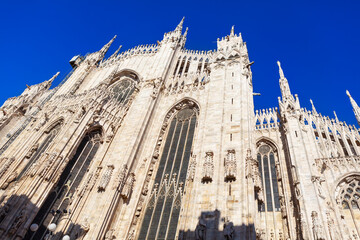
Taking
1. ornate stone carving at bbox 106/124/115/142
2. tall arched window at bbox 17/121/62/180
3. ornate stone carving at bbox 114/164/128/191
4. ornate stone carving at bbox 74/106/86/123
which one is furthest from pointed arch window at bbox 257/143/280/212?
tall arched window at bbox 17/121/62/180

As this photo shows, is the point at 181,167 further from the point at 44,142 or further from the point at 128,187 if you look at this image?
the point at 44,142

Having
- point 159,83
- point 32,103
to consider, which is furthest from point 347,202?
point 32,103

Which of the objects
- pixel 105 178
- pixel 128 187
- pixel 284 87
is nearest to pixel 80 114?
pixel 105 178

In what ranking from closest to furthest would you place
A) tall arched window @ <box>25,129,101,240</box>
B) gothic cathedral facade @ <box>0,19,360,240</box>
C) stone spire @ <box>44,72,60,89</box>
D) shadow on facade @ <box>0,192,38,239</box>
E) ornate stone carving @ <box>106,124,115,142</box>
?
1. shadow on facade @ <box>0,192,38,239</box>
2. gothic cathedral facade @ <box>0,19,360,240</box>
3. tall arched window @ <box>25,129,101,240</box>
4. ornate stone carving @ <box>106,124,115,142</box>
5. stone spire @ <box>44,72,60,89</box>

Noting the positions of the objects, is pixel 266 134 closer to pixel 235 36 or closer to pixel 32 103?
pixel 235 36

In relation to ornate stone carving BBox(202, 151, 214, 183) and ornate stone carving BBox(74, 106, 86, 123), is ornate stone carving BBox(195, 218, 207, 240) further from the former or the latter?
ornate stone carving BBox(74, 106, 86, 123)

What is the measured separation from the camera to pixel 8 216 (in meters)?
10.7

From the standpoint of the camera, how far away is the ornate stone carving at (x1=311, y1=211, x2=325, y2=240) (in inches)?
461

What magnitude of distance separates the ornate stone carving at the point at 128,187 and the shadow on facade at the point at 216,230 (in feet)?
13.7

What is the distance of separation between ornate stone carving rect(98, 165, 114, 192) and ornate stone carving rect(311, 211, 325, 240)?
1120 cm

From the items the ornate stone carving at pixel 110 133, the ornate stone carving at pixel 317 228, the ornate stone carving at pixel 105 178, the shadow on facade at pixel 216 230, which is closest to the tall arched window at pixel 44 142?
the ornate stone carving at pixel 110 133

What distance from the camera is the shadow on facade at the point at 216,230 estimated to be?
9.93 meters

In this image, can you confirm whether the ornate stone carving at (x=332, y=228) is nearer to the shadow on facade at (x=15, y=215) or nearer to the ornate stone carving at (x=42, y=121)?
the shadow on facade at (x=15, y=215)

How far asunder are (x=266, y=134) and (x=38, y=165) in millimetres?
15972
